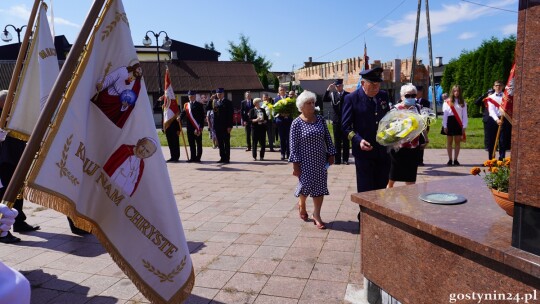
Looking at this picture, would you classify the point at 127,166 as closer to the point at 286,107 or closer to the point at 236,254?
the point at 236,254

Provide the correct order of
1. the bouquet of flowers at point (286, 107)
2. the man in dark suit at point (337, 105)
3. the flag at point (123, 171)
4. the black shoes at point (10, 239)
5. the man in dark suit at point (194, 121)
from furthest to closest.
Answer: the man in dark suit at point (194, 121)
the bouquet of flowers at point (286, 107)
the man in dark suit at point (337, 105)
the black shoes at point (10, 239)
the flag at point (123, 171)

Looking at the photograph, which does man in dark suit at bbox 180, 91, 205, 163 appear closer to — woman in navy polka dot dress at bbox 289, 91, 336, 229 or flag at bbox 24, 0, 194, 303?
woman in navy polka dot dress at bbox 289, 91, 336, 229

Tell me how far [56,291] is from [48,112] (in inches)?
92.9

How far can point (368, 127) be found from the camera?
181 inches

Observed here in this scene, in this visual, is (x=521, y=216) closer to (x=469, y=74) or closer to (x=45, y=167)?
(x=45, y=167)

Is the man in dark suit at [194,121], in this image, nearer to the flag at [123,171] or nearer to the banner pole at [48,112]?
the flag at [123,171]

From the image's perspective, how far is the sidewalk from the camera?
11.1ft

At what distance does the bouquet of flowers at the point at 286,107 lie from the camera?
10148 mm

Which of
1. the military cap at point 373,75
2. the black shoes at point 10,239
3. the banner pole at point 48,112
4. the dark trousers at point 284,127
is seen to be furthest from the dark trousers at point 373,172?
the dark trousers at point 284,127

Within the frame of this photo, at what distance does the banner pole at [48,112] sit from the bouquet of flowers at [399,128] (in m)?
3.10

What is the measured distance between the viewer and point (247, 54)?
52031mm

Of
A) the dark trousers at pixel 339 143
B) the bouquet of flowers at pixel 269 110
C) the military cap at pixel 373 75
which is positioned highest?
the military cap at pixel 373 75

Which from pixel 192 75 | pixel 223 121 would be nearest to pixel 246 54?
pixel 192 75

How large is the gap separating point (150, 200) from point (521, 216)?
2126 mm
